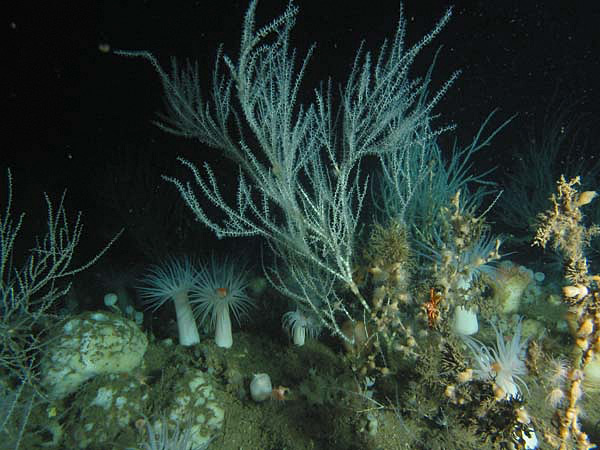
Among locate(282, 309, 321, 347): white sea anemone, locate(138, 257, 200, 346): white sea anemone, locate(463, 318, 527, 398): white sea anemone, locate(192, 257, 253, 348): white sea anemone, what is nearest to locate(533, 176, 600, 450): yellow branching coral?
locate(463, 318, 527, 398): white sea anemone

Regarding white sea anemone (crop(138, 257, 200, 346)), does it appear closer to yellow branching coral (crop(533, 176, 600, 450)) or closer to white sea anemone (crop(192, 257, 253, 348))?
white sea anemone (crop(192, 257, 253, 348))

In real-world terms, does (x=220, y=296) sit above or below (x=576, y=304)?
below

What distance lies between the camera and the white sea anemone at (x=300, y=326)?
376cm

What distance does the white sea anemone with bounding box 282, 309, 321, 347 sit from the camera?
12.3 feet

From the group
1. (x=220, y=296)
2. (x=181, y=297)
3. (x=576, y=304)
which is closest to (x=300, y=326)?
(x=220, y=296)

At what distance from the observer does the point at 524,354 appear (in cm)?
283

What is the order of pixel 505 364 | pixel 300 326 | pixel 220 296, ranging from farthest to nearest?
1. pixel 220 296
2. pixel 300 326
3. pixel 505 364

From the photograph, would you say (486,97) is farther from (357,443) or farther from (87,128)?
(87,128)

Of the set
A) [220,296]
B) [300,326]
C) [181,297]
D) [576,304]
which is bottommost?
[181,297]

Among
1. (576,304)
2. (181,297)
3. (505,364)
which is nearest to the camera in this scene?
(576,304)

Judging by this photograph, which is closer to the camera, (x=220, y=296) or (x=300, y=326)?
(x=300, y=326)

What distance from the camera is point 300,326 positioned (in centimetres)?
377

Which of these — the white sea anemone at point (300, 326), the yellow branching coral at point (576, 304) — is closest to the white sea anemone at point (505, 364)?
the yellow branching coral at point (576, 304)

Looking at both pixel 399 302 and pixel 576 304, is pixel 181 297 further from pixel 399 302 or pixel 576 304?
pixel 576 304
